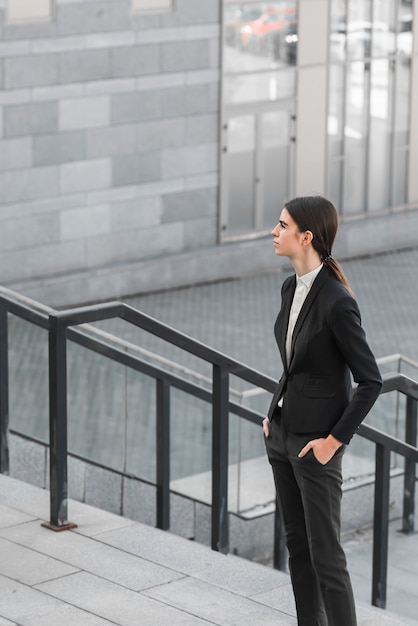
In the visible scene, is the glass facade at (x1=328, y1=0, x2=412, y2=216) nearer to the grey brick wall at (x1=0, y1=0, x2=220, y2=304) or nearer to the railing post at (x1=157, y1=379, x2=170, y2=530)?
the grey brick wall at (x1=0, y1=0, x2=220, y2=304)

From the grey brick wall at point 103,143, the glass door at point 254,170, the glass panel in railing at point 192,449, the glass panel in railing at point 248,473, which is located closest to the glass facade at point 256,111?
the glass door at point 254,170

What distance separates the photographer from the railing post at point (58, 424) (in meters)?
6.32

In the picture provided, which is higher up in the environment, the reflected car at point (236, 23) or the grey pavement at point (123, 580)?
the reflected car at point (236, 23)

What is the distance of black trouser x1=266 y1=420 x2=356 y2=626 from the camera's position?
4.92 metres

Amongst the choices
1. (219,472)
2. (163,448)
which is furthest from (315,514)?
(163,448)

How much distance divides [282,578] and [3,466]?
2.05 meters

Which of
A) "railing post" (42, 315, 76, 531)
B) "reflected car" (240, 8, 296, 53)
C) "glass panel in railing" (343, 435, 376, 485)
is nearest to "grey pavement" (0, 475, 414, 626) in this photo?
"railing post" (42, 315, 76, 531)

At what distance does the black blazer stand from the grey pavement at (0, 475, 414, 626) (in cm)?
124

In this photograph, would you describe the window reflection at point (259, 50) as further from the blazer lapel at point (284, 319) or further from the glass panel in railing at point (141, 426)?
the blazer lapel at point (284, 319)

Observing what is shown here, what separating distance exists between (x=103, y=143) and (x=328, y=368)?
12502 millimetres

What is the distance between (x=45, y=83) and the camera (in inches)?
642

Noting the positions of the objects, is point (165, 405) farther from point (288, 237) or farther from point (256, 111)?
point (256, 111)

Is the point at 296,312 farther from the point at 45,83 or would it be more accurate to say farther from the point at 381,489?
the point at 45,83

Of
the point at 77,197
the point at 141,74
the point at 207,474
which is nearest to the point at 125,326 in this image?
the point at 77,197
